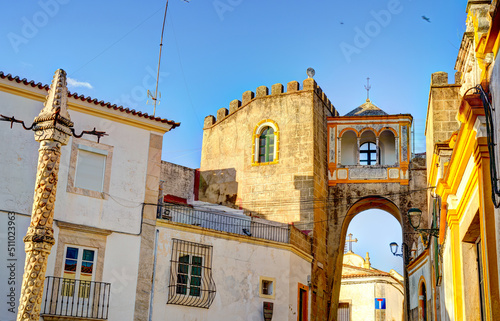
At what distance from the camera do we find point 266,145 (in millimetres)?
28781

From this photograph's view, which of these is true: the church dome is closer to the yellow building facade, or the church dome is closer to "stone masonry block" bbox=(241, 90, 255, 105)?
"stone masonry block" bbox=(241, 90, 255, 105)

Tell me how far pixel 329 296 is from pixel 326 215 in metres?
3.33

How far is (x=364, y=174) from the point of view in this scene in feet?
94.3

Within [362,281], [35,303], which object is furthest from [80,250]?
[362,281]

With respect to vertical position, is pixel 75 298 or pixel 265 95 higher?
pixel 265 95

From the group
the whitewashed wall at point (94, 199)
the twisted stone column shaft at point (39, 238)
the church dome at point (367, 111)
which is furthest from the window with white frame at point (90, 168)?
the church dome at point (367, 111)

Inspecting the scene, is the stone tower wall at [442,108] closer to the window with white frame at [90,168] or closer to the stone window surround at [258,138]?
the stone window surround at [258,138]

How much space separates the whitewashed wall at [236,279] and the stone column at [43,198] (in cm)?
952

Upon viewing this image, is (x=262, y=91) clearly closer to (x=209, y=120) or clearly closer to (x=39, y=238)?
(x=209, y=120)

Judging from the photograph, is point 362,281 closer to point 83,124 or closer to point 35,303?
point 83,124

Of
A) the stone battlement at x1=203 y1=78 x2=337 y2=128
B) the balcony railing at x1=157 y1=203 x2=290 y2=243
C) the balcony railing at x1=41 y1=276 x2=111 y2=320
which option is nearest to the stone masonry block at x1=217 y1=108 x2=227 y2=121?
the stone battlement at x1=203 y1=78 x2=337 y2=128

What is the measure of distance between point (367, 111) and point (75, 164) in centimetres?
1566

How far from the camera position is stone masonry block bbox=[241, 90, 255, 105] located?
29781 mm
